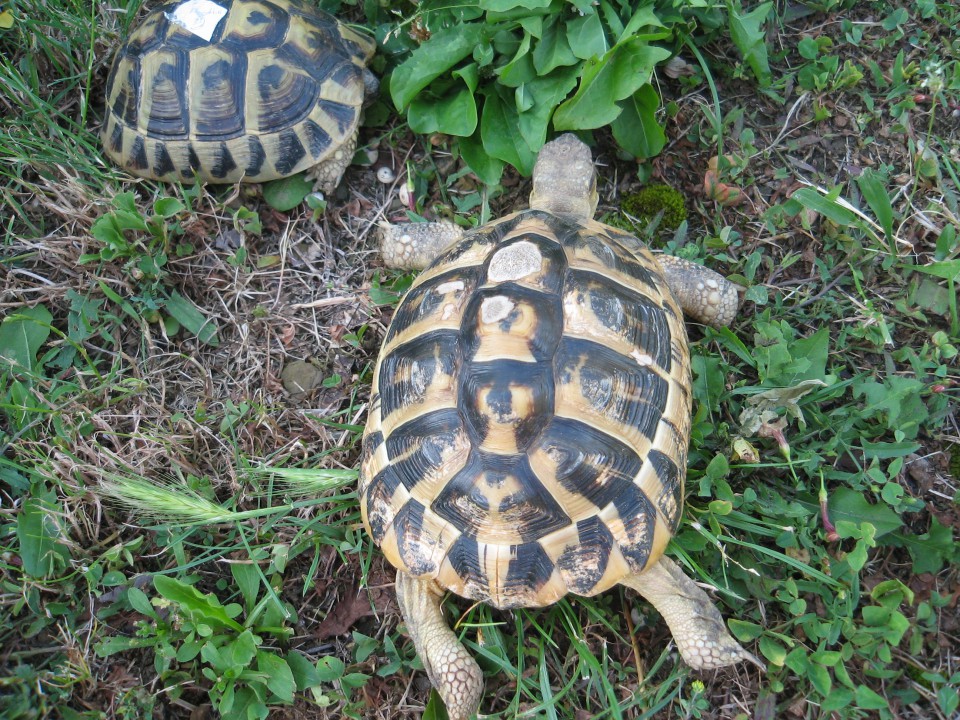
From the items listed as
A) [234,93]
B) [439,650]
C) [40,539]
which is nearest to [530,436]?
[439,650]

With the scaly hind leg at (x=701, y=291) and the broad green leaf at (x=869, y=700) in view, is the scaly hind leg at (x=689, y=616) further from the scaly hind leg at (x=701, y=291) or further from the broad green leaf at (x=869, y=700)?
the scaly hind leg at (x=701, y=291)

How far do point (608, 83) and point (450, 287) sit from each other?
102cm

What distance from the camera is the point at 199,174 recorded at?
107 inches

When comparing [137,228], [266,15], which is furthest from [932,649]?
[266,15]

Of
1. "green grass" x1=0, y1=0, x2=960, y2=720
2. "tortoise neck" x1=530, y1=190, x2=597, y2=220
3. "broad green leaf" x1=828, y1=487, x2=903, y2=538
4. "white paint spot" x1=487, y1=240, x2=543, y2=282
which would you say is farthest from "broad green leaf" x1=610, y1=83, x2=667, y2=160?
"broad green leaf" x1=828, y1=487, x2=903, y2=538

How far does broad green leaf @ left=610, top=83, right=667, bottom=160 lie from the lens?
8.14ft

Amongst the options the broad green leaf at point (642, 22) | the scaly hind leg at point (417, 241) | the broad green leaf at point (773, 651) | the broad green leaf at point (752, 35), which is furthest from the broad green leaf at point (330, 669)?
the broad green leaf at point (752, 35)

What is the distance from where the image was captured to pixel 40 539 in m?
2.25

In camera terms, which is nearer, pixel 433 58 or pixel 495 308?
pixel 495 308

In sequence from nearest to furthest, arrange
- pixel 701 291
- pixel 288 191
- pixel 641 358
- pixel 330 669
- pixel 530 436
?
pixel 530 436
pixel 641 358
pixel 330 669
pixel 701 291
pixel 288 191

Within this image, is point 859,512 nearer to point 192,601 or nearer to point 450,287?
point 450,287

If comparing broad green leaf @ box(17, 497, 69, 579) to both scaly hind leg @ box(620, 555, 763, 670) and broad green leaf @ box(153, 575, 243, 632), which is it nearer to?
broad green leaf @ box(153, 575, 243, 632)

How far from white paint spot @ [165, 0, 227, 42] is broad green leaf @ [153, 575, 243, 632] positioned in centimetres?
211

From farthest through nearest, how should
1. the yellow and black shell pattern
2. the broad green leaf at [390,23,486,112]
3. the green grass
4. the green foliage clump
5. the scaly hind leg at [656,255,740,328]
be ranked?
the green foliage clump, the broad green leaf at [390,23,486,112], the scaly hind leg at [656,255,740,328], the green grass, the yellow and black shell pattern
